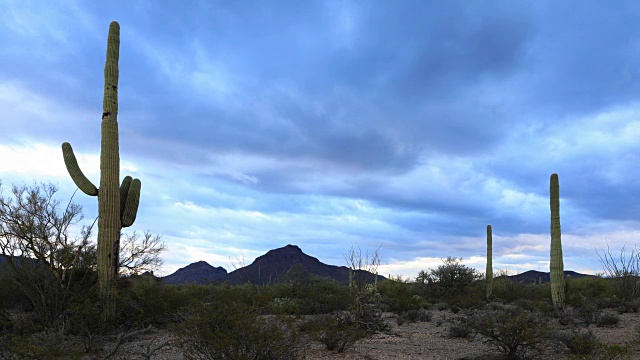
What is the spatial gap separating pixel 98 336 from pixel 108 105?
21.8 ft

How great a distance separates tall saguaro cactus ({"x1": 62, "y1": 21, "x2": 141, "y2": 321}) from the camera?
12.9 m

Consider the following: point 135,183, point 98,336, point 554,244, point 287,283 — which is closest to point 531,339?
point 98,336

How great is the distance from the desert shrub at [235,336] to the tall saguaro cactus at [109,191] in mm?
6978

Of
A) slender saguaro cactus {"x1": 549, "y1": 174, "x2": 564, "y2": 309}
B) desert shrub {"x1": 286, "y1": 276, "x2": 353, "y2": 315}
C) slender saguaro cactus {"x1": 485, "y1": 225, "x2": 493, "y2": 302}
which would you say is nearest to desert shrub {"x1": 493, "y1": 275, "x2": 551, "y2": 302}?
Result: slender saguaro cactus {"x1": 485, "y1": 225, "x2": 493, "y2": 302}

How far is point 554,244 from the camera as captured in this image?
17.5m

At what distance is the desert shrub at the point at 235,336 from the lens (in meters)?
6.20

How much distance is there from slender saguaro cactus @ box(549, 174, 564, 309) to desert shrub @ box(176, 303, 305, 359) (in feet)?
45.1

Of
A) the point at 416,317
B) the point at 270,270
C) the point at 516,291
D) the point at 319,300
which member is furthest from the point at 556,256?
the point at 270,270

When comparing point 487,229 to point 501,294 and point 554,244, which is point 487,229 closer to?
point 501,294

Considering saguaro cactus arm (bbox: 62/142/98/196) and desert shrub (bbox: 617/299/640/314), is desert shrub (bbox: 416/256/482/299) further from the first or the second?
saguaro cactus arm (bbox: 62/142/98/196)

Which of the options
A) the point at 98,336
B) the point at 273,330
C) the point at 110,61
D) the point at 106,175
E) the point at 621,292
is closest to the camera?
the point at 273,330

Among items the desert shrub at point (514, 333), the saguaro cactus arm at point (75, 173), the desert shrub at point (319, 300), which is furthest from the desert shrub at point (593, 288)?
the saguaro cactus arm at point (75, 173)

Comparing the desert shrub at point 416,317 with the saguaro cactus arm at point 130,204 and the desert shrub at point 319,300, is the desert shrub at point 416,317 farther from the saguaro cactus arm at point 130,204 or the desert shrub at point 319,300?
the saguaro cactus arm at point 130,204

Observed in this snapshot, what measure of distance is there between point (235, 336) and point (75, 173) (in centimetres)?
995
